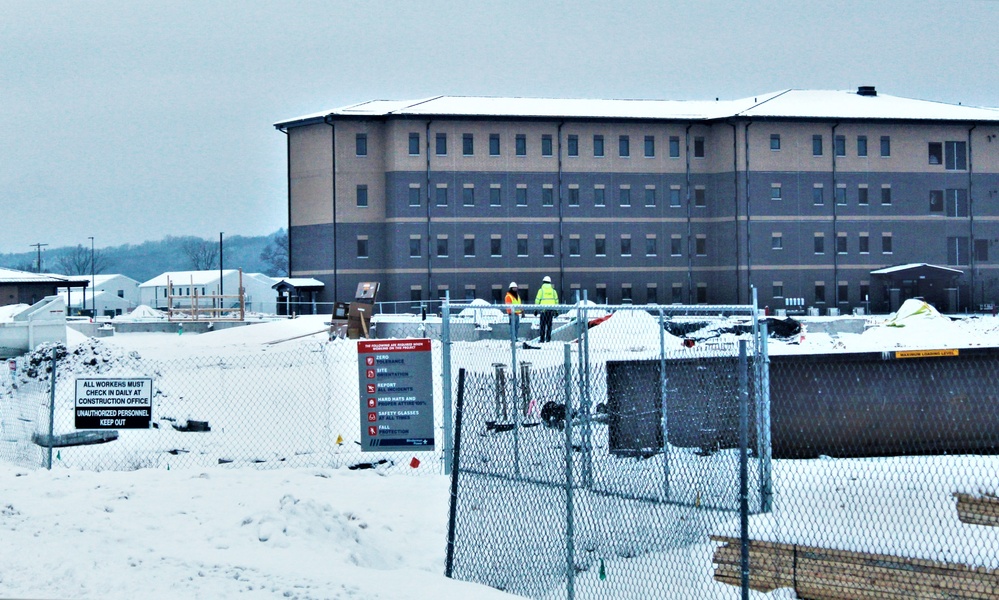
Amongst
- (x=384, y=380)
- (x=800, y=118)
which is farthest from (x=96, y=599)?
(x=800, y=118)

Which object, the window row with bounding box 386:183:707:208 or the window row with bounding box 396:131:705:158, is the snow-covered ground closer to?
the window row with bounding box 386:183:707:208

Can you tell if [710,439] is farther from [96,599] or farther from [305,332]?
[305,332]

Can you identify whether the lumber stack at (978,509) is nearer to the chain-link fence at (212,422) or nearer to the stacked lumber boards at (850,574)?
the stacked lumber boards at (850,574)

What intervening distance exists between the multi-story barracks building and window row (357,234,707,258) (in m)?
0.11

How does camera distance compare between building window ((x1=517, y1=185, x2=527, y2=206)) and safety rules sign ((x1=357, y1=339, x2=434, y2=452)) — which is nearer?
safety rules sign ((x1=357, y1=339, x2=434, y2=452))

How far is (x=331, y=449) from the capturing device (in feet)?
55.1

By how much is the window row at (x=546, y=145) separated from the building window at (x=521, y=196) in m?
2.21

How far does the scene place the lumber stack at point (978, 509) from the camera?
1104 centimetres

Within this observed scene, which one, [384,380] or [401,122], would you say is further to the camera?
[401,122]

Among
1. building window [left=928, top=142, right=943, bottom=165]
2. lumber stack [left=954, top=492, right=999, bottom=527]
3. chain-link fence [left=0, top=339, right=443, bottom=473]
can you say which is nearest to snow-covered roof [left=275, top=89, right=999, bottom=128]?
building window [left=928, top=142, right=943, bottom=165]

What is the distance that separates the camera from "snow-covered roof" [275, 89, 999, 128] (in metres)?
71.4

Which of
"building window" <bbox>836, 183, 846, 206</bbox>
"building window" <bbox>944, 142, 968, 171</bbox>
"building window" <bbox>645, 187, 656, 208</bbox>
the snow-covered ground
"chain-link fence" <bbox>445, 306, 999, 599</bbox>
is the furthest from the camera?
"building window" <bbox>944, 142, 968, 171</bbox>

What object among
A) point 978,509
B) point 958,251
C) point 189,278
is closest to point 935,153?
point 958,251

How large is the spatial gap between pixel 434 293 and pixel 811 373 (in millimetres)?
56655
